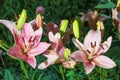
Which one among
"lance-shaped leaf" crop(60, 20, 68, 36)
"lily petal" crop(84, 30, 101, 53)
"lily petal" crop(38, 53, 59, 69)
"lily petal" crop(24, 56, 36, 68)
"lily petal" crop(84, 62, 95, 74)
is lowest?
"lily petal" crop(84, 62, 95, 74)

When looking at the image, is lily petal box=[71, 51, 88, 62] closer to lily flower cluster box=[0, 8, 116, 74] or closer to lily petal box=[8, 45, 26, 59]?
lily flower cluster box=[0, 8, 116, 74]

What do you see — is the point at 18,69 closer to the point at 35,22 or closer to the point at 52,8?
the point at 35,22

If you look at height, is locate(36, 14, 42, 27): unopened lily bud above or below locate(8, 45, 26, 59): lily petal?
above

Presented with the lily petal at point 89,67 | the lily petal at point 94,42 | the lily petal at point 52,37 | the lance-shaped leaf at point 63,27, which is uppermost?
the lance-shaped leaf at point 63,27

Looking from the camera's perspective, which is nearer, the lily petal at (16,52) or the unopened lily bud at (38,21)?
the lily petal at (16,52)

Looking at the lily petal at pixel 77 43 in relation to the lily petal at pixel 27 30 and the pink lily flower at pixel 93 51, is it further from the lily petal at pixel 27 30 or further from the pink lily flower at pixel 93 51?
the lily petal at pixel 27 30

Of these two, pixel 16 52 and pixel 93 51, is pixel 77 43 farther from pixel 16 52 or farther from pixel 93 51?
pixel 16 52

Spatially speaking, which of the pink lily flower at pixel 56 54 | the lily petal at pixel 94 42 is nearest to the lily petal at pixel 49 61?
the pink lily flower at pixel 56 54

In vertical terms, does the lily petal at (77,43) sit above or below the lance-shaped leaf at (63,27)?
below

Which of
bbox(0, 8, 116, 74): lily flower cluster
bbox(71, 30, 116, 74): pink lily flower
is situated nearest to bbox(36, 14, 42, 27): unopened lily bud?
bbox(0, 8, 116, 74): lily flower cluster
